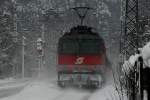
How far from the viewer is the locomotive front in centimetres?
2433

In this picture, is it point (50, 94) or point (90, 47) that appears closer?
point (50, 94)

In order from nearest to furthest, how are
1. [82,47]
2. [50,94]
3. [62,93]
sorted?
[50,94], [62,93], [82,47]

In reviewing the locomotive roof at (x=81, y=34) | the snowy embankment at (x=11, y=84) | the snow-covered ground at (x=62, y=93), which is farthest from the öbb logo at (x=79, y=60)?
the snowy embankment at (x=11, y=84)

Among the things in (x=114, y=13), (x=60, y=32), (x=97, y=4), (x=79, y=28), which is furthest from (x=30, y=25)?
(x=79, y=28)

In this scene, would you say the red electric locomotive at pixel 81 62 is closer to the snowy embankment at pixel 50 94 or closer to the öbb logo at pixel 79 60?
the öbb logo at pixel 79 60

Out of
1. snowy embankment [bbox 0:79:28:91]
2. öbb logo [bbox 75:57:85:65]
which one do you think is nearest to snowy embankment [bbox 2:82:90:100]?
öbb logo [bbox 75:57:85:65]

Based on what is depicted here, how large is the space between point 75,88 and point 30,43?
187ft

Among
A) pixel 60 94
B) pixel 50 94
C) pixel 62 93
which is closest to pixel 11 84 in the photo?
pixel 62 93

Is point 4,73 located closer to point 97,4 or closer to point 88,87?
point 88,87

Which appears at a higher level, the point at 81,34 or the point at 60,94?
the point at 81,34

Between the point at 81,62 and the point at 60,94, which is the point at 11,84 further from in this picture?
the point at 60,94

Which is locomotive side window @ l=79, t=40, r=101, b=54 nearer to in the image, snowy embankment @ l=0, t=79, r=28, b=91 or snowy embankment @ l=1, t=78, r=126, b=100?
snowy embankment @ l=1, t=78, r=126, b=100

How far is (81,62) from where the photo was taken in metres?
24.6

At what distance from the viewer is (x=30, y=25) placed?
94.4 metres
